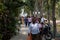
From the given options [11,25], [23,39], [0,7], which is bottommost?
[23,39]

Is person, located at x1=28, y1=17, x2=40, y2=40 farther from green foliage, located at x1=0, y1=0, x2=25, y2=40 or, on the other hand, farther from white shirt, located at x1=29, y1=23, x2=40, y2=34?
green foliage, located at x1=0, y1=0, x2=25, y2=40

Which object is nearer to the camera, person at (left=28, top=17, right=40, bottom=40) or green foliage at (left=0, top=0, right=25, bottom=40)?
green foliage at (left=0, top=0, right=25, bottom=40)

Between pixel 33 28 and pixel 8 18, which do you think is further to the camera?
pixel 8 18

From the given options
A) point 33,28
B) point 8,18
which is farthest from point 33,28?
point 8,18

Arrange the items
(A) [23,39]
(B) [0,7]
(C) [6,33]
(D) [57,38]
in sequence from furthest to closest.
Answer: (A) [23,39] → (D) [57,38] → (C) [6,33] → (B) [0,7]

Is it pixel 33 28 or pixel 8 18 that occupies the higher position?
pixel 8 18

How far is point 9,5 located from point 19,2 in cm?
53

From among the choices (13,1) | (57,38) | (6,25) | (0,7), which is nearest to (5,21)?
(6,25)

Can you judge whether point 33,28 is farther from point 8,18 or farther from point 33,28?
point 8,18

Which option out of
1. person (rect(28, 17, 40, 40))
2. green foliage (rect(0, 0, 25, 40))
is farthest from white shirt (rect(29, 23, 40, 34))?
green foliage (rect(0, 0, 25, 40))

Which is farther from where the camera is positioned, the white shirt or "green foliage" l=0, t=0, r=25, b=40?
the white shirt

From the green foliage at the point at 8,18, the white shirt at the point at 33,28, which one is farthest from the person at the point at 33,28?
the green foliage at the point at 8,18

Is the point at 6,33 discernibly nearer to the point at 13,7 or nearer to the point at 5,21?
the point at 5,21

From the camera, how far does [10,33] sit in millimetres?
12766
